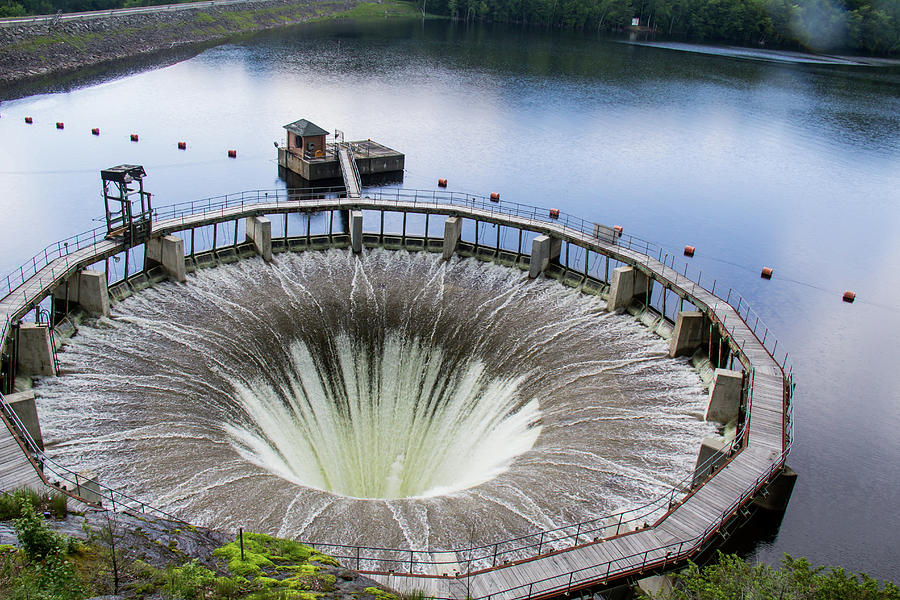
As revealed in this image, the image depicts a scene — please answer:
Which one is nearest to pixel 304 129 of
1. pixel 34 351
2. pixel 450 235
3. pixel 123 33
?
pixel 450 235

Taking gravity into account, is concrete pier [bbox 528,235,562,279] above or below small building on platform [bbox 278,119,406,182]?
below

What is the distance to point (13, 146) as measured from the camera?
7900cm

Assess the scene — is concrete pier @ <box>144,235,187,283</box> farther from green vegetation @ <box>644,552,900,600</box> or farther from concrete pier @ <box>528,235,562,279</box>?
green vegetation @ <box>644,552,900,600</box>

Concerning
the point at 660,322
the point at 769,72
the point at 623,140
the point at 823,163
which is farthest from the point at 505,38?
the point at 660,322

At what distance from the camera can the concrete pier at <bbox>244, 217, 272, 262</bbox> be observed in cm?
4909

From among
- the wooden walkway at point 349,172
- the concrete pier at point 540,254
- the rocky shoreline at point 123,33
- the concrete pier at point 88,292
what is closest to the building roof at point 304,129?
the wooden walkway at point 349,172

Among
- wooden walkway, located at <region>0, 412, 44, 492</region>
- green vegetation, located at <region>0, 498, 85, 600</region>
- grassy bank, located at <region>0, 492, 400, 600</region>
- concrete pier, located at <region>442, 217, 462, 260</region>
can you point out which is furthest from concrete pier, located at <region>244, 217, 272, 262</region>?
green vegetation, located at <region>0, 498, 85, 600</region>

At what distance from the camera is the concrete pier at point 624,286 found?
148ft

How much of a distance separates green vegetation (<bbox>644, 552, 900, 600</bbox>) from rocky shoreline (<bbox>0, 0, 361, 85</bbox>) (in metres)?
114

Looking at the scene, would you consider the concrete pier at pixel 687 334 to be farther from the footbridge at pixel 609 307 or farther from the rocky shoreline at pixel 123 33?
the rocky shoreline at pixel 123 33

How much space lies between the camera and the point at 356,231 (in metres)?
52.0

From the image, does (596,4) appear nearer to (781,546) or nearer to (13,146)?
(13,146)

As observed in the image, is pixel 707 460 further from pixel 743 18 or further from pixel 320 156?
pixel 743 18

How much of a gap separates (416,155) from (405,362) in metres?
47.2
